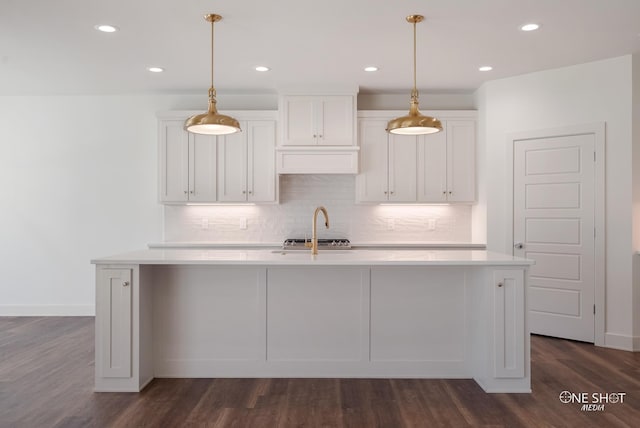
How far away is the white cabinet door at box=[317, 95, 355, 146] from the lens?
16.8 feet

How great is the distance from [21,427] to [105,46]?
302cm

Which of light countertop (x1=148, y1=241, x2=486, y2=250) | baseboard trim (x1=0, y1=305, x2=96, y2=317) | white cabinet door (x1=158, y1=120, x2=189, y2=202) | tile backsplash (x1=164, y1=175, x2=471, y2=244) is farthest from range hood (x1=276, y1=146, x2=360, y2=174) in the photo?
baseboard trim (x1=0, y1=305, x2=96, y2=317)

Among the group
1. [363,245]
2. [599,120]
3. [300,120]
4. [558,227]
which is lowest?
[363,245]

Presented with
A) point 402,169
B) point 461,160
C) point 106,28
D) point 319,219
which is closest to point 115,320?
point 106,28

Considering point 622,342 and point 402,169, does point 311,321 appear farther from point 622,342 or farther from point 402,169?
point 622,342

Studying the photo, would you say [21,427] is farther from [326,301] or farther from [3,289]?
[3,289]

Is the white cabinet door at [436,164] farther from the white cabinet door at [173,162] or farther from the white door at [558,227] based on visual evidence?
the white cabinet door at [173,162]

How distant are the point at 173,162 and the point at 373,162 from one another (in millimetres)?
2297

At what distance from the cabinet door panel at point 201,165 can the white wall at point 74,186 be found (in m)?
0.58

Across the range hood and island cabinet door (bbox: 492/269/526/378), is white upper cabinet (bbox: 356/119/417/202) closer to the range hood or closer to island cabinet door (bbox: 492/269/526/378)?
the range hood

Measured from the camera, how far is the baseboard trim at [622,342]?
406 cm

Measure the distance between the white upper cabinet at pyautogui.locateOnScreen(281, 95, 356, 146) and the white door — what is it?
1.83 metres

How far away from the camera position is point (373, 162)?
526 cm

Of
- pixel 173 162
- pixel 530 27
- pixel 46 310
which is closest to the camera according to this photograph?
pixel 530 27
